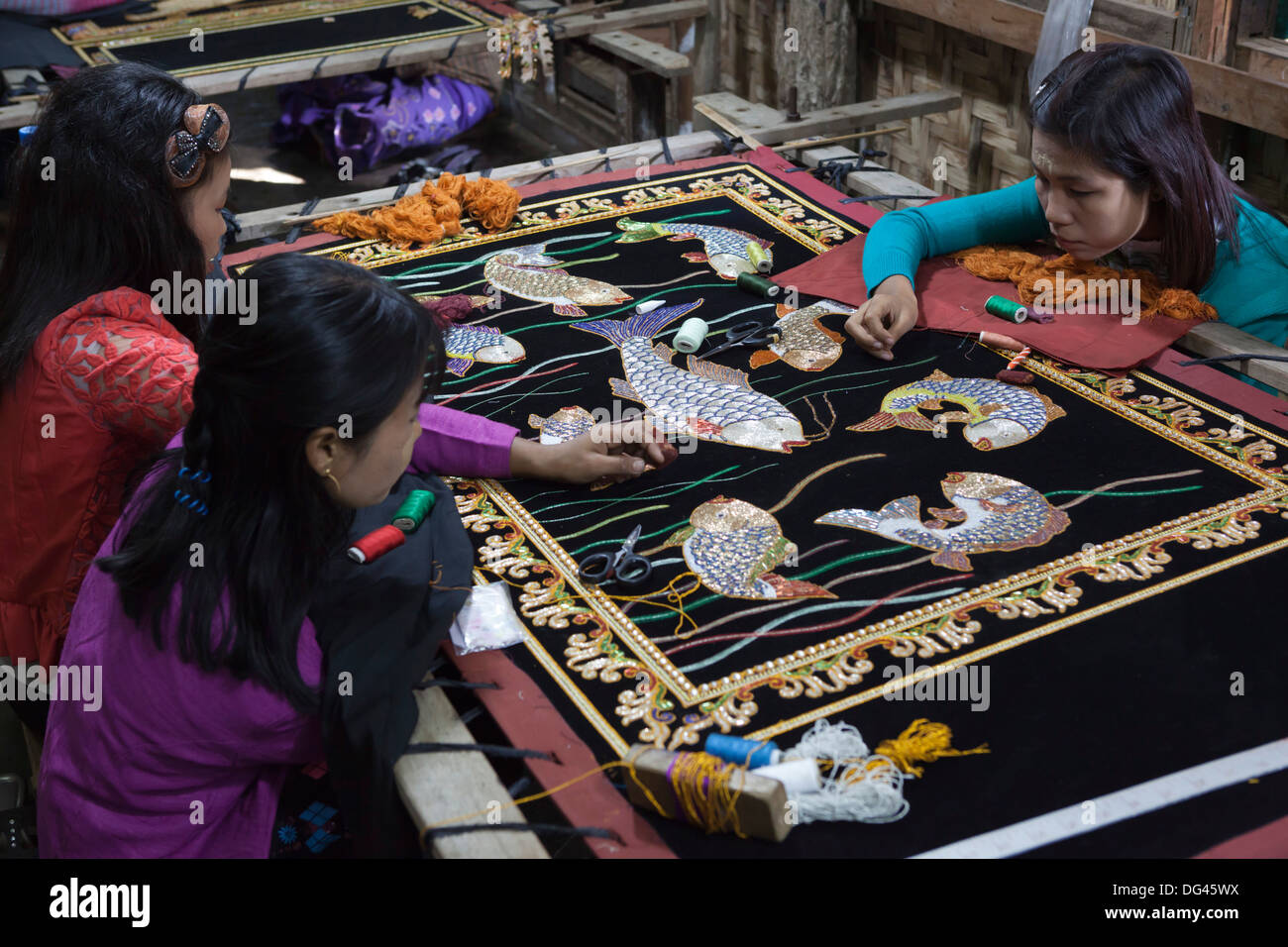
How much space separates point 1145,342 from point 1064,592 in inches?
32.0

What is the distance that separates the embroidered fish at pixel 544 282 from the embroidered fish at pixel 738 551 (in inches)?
32.9

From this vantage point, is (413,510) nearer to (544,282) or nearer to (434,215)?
(544,282)

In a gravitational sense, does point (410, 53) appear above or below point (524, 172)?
above

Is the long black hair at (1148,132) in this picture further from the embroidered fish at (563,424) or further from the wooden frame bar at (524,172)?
the wooden frame bar at (524,172)

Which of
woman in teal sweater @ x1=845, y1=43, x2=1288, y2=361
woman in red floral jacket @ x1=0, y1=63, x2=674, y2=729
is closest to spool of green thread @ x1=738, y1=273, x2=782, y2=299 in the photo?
woman in teal sweater @ x1=845, y1=43, x2=1288, y2=361

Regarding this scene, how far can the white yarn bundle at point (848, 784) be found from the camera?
4.54 ft

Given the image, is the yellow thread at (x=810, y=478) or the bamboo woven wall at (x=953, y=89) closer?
the yellow thread at (x=810, y=478)

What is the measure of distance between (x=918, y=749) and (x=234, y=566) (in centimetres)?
84

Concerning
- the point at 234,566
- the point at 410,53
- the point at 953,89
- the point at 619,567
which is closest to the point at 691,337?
the point at 619,567

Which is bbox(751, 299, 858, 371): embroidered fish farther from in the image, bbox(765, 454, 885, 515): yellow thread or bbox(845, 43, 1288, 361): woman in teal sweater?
bbox(765, 454, 885, 515): yellow thread

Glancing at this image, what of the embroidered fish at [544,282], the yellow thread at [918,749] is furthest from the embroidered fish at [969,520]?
the embroidered fish at [544,282]

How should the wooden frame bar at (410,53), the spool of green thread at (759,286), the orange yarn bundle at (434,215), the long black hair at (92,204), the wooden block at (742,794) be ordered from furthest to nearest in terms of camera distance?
the wooden frame bar at (410,53)
the orange yarn bundle at (434,215)
the spool of green thread at (759,286)
the long black hair at (92,204)
the wooden block at (742,794)

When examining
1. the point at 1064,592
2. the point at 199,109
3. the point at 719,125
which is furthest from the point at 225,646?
the point at 719,125

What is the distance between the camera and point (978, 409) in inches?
87.0
